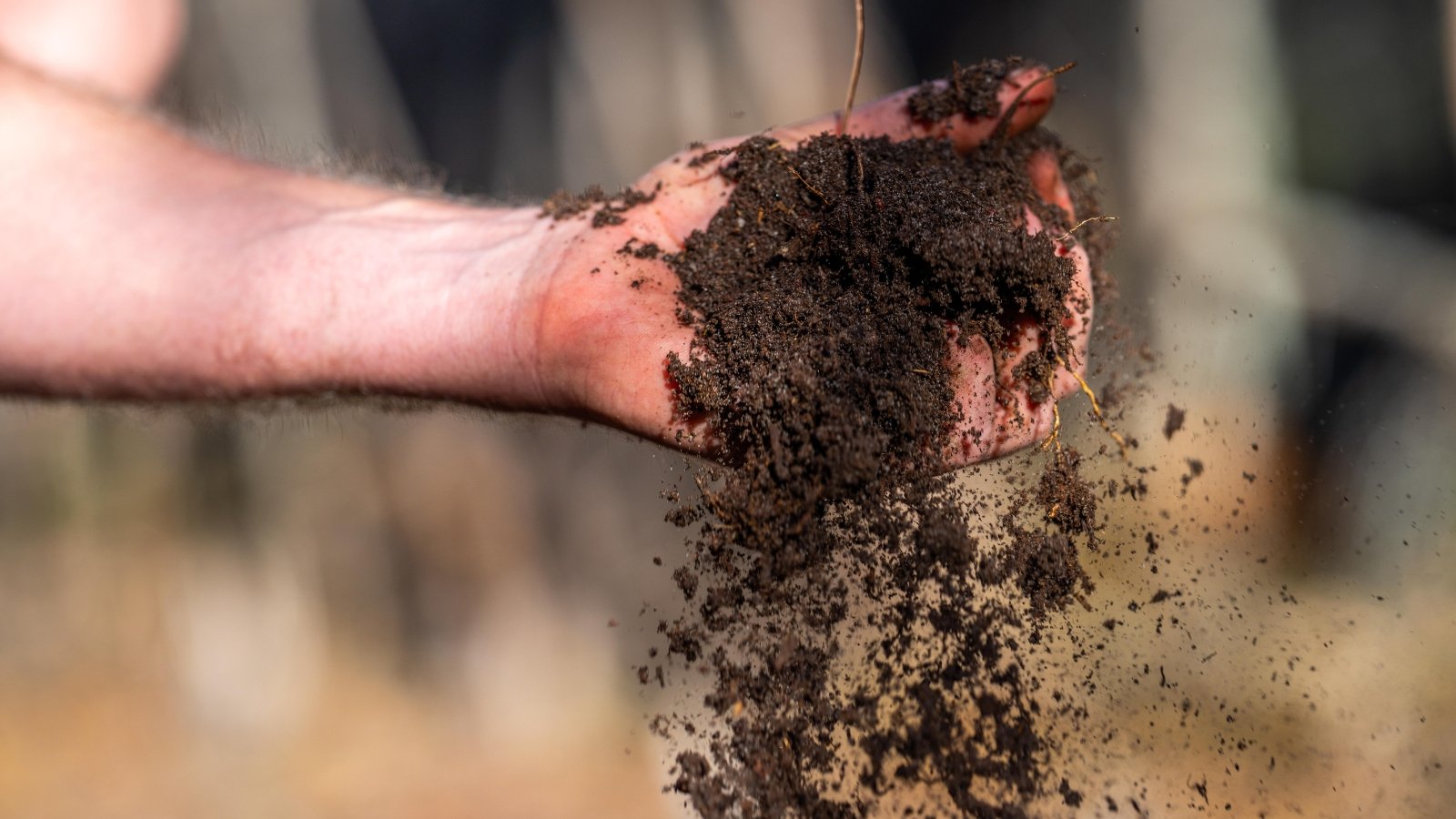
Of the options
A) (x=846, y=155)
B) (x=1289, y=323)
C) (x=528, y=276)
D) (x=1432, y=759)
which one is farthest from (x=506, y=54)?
(x=1432, y=759)

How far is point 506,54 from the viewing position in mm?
3039

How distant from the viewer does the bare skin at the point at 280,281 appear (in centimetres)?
119

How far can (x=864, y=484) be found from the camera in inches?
36.8

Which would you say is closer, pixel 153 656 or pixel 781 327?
pixel 781 327

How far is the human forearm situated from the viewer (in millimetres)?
1244

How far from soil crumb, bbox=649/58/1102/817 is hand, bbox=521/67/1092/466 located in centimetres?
3

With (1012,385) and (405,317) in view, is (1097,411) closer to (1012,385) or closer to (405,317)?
(1012,385)

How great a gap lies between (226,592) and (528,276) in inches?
120

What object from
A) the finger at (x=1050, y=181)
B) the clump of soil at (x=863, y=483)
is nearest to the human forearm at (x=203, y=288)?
the clump of soil at (x=863, y=483)

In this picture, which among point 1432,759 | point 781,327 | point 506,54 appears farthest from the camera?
point 506,54

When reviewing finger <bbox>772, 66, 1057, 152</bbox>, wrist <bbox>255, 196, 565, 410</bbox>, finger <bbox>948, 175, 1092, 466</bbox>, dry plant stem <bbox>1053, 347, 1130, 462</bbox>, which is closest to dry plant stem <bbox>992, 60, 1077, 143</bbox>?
finger <bbox>772, 66, 1057, 152</bbox>

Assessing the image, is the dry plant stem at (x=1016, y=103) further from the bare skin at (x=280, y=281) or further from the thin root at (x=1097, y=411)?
the thin root at (x=1097, y=411)

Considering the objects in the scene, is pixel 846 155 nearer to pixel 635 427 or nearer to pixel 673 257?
pixel 673 257

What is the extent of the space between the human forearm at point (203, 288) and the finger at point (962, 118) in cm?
55
